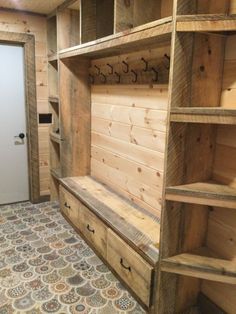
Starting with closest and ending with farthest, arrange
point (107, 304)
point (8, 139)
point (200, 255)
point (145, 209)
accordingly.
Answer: point (200, 255) < point (107, 304) < point (145, 209) < point (8, 139)

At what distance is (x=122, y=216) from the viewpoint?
7.29 ft

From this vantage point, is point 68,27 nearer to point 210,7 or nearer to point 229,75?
point 210,7

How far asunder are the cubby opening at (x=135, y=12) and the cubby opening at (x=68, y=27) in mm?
1195

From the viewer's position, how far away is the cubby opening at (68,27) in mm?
2902

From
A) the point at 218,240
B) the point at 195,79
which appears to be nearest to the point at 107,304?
the point at 218,240

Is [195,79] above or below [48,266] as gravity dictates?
above

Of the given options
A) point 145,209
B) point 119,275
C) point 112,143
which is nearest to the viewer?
point 119,275

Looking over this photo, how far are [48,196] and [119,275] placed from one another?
6.13 feet

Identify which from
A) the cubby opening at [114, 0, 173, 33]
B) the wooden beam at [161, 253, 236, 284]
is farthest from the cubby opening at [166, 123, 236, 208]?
the cubby opening at [114, 0, 173, 33]

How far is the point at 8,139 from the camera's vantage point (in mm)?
3391

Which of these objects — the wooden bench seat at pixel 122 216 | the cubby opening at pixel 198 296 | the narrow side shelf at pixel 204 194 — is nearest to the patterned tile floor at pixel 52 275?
the cubby opening at pixel 198 296

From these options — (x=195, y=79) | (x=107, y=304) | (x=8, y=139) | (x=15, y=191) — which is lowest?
(x=107, y=304)

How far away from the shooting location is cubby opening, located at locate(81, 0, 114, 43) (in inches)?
95.7

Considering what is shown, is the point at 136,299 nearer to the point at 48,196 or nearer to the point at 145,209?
the point at 145,209
